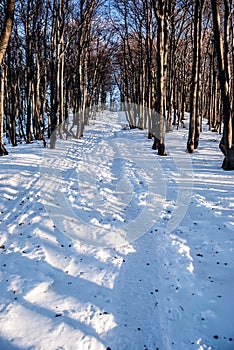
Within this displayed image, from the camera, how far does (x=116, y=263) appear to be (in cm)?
436

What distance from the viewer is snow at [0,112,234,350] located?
3.06 metres

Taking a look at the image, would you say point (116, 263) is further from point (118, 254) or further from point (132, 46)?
point (132, 46)

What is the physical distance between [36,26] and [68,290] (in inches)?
804

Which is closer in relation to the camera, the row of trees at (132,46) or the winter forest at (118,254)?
the winter forest at (118,254)

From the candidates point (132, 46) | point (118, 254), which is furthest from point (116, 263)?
point (132, 46)

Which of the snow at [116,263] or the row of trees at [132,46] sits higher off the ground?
the row of trees at [132,46]

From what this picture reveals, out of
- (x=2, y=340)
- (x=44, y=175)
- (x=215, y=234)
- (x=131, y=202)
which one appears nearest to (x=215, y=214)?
(x=215, y=234)

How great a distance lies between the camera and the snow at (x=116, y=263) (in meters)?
3.06

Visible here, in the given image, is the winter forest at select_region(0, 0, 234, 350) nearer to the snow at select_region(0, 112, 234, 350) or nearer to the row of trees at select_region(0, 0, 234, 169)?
the snow at select_region(0, 112, 234, 350)

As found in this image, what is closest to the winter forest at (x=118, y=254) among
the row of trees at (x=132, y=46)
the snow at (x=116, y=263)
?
the snow at (x=116, y=263)

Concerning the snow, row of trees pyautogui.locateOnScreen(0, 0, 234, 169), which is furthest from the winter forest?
row of trees pyautogui.locateOnScreen(0, 0, 234, 169)

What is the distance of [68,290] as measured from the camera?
3730mm

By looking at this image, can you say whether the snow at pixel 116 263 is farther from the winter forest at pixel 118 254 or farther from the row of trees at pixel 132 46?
the row of trees at pixel 132 46

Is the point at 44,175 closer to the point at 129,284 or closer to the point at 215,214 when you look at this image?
the point at 215,214
